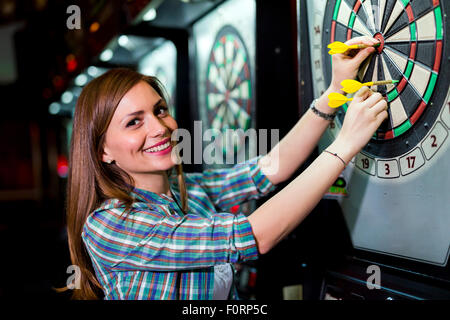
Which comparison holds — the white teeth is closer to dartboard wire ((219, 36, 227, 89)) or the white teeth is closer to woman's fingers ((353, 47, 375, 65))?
woman's fingers ((353, 47, 375, 65))

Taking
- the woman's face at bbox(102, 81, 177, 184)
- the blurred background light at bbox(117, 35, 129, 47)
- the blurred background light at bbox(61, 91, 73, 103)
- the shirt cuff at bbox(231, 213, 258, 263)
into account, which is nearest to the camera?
the shirt cuff at bbox(231, 213, 258, 263)

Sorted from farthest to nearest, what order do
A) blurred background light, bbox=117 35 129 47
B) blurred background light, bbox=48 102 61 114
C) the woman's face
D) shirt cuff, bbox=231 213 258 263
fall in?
blurred background light, bbox=48 102 61 114 → blurred background light, bbox=117 35 129 47 → the woman's face → shirt cuff, bbox=231 213 258 263

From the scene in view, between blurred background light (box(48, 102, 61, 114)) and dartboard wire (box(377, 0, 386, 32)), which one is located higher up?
dartboard wire (box(377, 0, 386, 32))

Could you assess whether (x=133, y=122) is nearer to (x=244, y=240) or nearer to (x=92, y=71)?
(x=244, y=240)

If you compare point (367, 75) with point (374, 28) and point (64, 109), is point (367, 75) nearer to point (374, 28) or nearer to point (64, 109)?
point (374, 28)

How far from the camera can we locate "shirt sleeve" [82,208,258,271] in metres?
1.14

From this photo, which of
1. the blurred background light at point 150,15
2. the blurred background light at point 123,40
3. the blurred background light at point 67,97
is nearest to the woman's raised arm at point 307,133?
the blurred background light at point 150,15

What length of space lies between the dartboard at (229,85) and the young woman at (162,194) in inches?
14.3

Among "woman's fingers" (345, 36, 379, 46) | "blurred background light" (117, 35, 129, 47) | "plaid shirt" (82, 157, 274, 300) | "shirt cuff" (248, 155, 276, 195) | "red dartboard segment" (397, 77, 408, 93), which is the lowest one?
"plaid shirt" (82, 157, 274, 300)

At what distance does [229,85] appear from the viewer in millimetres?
2049

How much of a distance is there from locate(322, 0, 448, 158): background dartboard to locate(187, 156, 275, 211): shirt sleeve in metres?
0.46

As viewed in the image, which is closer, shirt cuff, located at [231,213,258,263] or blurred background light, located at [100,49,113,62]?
shirt cuff, located at [231,213,258,263]

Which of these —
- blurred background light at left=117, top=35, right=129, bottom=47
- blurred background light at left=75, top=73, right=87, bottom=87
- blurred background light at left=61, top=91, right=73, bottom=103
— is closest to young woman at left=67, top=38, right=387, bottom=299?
blurred background light at left=117, top=35, right=129, bottom=47

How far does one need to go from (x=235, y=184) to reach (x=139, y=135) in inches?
17.7
